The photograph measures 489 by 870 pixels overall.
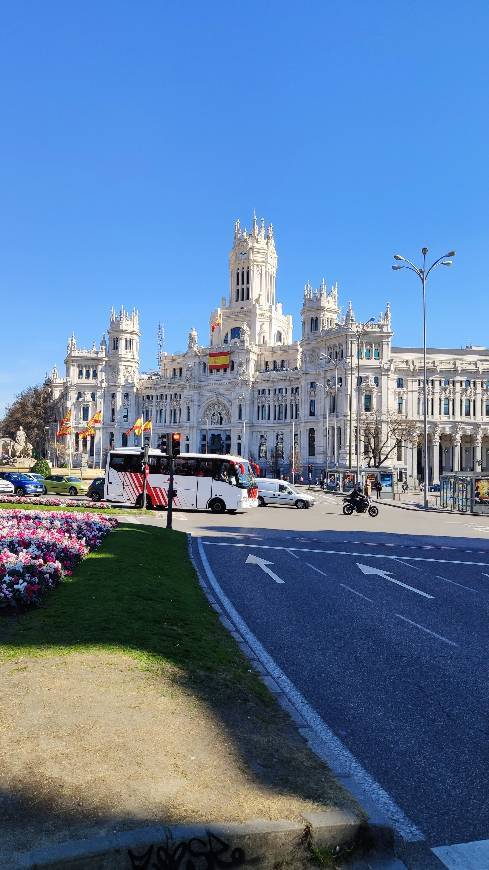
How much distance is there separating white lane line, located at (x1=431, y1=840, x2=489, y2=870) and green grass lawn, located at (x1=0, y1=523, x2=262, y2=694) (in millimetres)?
2975

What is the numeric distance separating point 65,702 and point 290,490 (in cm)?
4307

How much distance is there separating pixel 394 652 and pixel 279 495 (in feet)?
130

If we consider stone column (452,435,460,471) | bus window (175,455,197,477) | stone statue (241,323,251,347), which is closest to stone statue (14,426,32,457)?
stone statue (241,323,251,347)

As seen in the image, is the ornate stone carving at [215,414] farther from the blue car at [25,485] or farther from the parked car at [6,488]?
the parked car at [6,488]

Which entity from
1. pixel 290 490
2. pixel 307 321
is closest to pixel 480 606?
pixel 290 490

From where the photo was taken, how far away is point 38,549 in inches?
530

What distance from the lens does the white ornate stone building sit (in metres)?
90.5

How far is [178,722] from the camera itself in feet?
19.2

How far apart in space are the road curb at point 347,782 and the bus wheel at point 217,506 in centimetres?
2889

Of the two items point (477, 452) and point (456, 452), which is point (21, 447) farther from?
point (477, 452)

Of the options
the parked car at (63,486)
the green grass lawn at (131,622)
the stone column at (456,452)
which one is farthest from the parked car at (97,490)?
the stone column at (456,452)

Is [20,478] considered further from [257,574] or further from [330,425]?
[330,425]

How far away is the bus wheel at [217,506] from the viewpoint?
38.7m

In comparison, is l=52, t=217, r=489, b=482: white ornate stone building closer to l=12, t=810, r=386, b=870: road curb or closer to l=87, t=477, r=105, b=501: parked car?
l=87, t=477, r=105, b=501: parked car
